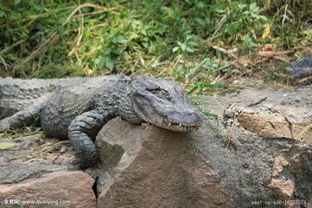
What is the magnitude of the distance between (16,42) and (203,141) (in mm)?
3581

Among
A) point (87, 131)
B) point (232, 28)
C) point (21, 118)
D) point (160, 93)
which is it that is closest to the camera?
point (160, 93)

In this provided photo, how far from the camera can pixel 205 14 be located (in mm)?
6695

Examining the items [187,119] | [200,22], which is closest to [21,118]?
[187,119]

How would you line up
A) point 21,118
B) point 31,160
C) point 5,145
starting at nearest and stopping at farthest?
1. point 31,160
2. point 5,145
3. point 21,118

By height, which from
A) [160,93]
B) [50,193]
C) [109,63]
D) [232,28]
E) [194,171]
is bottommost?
[109,63]

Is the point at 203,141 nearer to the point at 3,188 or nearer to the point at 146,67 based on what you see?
the point at 3,188

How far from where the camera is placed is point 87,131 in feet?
14.5

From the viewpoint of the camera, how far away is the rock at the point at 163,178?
12.5ft

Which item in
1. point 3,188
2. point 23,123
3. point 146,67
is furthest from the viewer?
point 146,67

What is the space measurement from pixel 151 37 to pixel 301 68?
1934 mm

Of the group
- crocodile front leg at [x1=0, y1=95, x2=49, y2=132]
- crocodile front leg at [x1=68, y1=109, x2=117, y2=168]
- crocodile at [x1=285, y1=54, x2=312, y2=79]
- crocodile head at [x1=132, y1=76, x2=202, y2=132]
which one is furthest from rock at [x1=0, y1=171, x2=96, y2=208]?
crocodile at [x1=285, y1=54, x2=312, y2=79]

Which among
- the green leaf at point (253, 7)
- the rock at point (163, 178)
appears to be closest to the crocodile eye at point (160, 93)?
the rock at point (163, 178)

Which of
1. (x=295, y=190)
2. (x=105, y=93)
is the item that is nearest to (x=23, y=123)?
(x=105, y=93)

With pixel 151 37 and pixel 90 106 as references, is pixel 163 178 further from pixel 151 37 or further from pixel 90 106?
pixel 151 37
